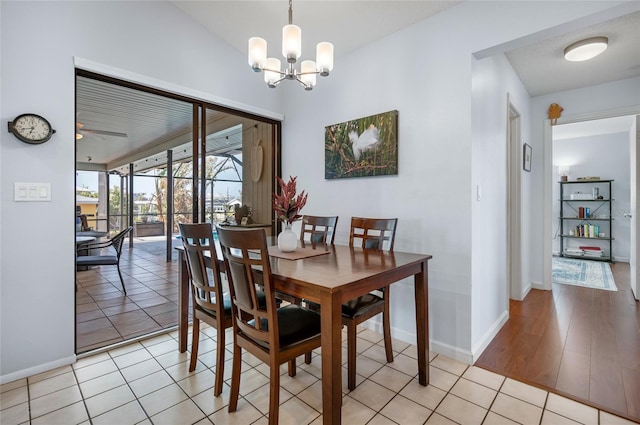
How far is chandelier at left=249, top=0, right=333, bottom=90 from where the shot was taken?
180cm

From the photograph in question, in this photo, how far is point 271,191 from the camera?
371 centimetres

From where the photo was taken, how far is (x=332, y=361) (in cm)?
131

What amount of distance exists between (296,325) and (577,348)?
232 centimetres

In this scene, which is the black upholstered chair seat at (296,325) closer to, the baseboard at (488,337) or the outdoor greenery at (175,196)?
the baseboard at (488,337)

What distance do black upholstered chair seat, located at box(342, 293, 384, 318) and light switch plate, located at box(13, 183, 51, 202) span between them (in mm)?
2144

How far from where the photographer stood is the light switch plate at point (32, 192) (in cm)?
195

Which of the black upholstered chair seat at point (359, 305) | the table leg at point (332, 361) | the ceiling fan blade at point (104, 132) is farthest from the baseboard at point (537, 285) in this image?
the ceiling fan blade at point (104, 132)

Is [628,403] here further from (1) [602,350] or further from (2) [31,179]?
(2) [31,179]

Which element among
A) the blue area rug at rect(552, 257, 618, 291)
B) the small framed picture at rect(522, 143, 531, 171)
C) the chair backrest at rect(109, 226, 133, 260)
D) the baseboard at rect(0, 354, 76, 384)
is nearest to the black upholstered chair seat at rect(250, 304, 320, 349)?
the baseboard at rect(0, 354, 76, 384)

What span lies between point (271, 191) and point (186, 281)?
5.37ft

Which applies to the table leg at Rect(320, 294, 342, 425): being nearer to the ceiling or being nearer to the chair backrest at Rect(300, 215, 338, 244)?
the chair backrest at Rect(300, 215, 338, 244)

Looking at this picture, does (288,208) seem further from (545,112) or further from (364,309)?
(545,112)

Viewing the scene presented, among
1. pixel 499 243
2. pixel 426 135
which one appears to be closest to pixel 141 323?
pixel 426 135

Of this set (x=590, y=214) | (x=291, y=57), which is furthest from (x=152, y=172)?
(x=590, y=214)
